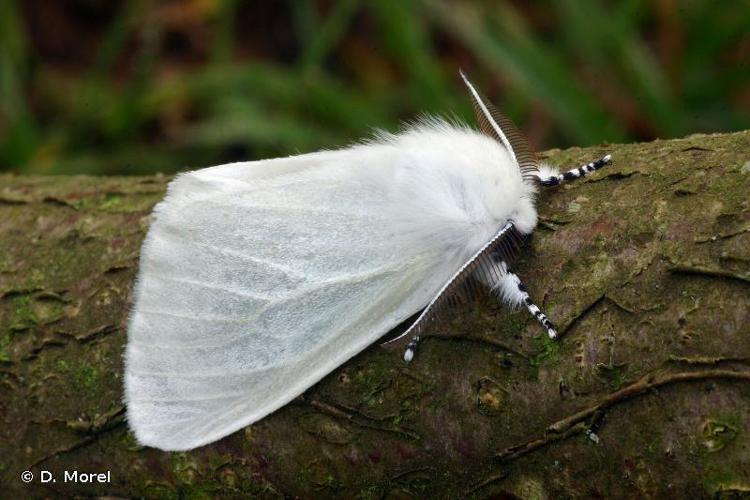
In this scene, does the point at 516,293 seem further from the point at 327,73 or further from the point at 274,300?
the point at 327,73

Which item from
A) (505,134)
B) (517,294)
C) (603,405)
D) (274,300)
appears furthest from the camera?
(505,134)

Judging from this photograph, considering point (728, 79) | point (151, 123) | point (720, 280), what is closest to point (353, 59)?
point (151, 123)

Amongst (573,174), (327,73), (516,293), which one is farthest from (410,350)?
(327,73)

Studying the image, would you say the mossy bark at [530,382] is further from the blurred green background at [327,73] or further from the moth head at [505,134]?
the blurred green background at [327,73]

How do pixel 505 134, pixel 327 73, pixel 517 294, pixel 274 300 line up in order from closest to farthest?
pixel 517 294, pixel 274 300, pixel 505 134, pixel 327 73

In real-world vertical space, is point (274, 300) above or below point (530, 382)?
below

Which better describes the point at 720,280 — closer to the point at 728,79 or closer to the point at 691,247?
the point at 691,247
